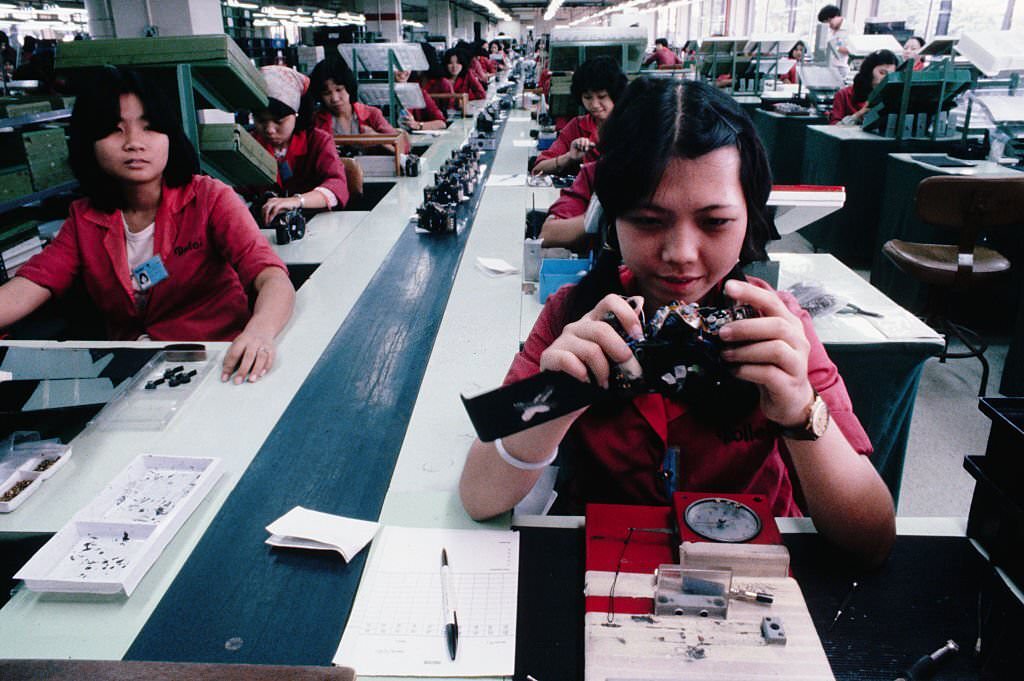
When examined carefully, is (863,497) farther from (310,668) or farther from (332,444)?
(332,444)

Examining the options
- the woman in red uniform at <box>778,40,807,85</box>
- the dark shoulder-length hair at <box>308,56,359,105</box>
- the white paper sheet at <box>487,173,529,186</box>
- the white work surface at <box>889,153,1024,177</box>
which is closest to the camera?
the white work surface at <box>889,153,1024,177</box>

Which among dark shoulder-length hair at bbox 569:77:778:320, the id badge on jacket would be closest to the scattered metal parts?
dark shoulder-length hair at bbox 569:77:778:320

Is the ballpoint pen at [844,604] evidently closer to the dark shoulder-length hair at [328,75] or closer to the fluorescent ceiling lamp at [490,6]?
the dark shoulder-length hair at [328,75]

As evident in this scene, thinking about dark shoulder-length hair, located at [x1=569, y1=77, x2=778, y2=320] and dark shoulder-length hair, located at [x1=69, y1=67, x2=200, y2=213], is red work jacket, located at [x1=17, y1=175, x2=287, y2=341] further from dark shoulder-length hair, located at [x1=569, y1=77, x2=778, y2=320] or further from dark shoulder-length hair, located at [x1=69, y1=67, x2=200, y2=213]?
dark shoulder-length hair, located at [x1=569, y1=77, x2=778, y2=320]

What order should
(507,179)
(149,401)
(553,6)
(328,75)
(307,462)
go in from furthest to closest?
1. (553,6)
2. (328,75)
3. (507,179)
4. (149,401)
5. (307,462)

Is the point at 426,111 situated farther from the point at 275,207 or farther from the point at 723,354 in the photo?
the point at 723,354

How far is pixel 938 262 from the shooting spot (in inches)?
132

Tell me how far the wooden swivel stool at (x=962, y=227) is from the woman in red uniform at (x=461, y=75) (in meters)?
6.17

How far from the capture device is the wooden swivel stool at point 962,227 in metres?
3.00

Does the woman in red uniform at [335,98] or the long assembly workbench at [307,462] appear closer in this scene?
the long assembly workbench at [307,462]

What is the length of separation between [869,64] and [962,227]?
11.5 ft

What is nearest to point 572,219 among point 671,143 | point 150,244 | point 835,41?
point 150,244

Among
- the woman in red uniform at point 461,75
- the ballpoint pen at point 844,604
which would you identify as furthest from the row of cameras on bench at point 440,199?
the woman in red uniform at point 461,75

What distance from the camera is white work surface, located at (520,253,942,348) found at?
1907mm
